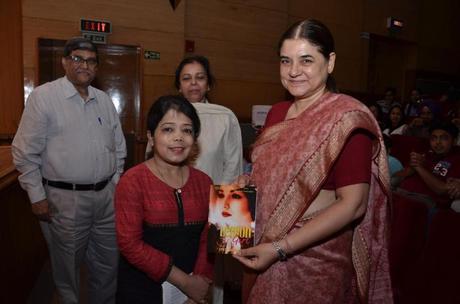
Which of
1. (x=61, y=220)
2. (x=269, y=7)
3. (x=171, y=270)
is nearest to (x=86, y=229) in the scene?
(x=61, y=220)

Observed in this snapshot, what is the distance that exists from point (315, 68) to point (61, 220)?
5.66 ft

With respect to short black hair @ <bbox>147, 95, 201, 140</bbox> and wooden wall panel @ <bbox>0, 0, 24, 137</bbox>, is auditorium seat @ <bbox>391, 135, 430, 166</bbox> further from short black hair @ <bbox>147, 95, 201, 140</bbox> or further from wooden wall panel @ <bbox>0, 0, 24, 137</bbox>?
wooden wall panel @ <bbox>0, 0, 24, 137</bbox>

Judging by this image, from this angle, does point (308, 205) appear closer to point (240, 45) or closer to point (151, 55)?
point (151, 55)

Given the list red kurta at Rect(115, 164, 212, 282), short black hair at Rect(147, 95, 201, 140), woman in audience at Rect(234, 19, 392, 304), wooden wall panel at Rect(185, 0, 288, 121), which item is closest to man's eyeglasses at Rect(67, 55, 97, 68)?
short black hair at Rect(147, 95, 201, 140)

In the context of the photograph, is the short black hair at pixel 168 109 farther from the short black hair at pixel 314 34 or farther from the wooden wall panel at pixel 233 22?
the wooden wall panel at pixel 233 22

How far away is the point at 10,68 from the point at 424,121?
5.18 m

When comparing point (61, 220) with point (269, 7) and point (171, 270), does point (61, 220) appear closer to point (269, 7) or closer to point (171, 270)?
point (171, 270)

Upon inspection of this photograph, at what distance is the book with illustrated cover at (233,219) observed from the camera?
117 centimetres

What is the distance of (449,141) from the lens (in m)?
3.28

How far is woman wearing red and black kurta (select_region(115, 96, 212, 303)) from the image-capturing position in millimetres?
1313

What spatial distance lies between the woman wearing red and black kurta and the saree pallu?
0.83ft

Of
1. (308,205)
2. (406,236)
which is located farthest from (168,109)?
(406,236)

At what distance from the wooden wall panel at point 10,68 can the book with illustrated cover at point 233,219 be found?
3681 mm

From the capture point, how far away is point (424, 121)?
5.44 m
